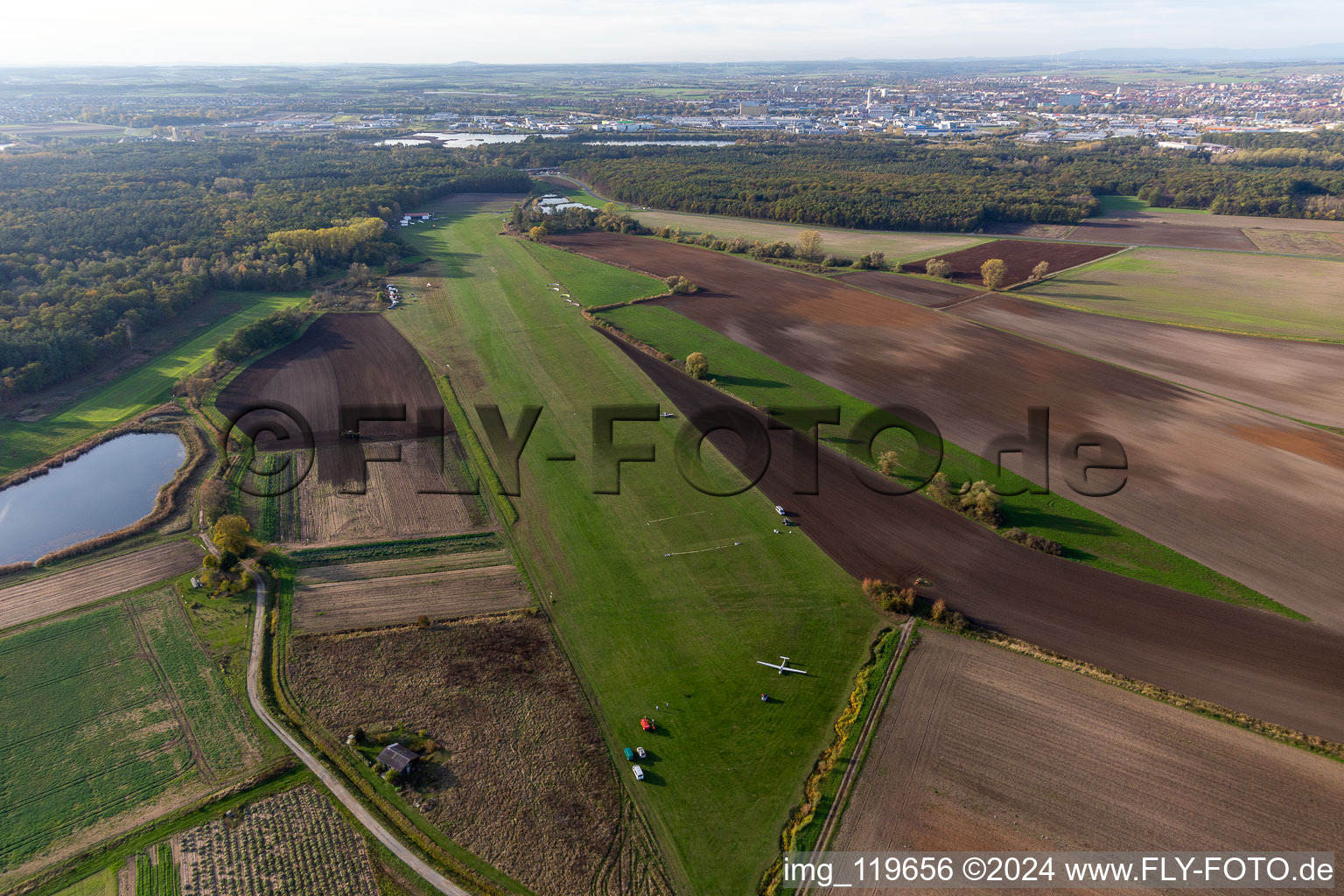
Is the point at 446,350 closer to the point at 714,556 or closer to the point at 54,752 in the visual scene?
the point at 714,556

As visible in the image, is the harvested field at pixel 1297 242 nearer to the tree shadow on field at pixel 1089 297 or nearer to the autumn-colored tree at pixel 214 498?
the tree shadow on field at pixel 1089 297

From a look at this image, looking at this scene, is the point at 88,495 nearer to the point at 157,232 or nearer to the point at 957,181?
the point at 157,232

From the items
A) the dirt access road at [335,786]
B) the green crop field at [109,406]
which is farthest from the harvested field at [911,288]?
the green crop field at [109,406]

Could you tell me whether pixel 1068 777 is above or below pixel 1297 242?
below

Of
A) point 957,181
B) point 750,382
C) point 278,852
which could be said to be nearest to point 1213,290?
point 750,382

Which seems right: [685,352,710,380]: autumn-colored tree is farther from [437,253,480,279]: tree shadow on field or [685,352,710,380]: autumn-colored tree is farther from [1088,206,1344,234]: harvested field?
[1088,206,1344,234]: harvested field

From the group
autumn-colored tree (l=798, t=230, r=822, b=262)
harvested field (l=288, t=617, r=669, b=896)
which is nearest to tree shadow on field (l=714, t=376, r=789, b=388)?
harvested field (l=288, t=617, r=669, b=896)
